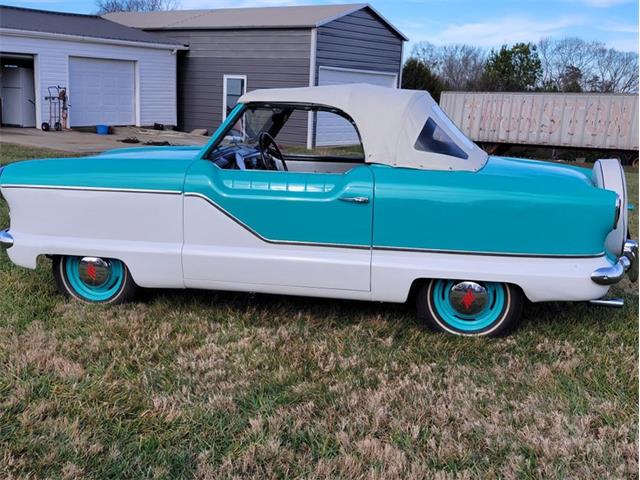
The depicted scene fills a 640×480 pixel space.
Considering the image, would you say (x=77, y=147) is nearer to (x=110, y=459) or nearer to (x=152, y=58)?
(x=152, y=58)

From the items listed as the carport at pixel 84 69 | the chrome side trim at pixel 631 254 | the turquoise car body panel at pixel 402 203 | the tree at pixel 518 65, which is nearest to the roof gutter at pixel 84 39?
the carport at pixel 84 69

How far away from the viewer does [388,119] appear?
4074 mm

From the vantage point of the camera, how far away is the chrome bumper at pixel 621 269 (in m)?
3.75

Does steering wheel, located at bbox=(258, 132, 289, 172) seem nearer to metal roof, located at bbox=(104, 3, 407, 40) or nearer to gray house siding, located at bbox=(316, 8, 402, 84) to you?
metal roof, located at bbox=(104, 3, 407, 40)

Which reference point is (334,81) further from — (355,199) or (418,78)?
(355,199)

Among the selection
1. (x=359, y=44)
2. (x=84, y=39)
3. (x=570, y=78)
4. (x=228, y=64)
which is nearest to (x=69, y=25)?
(x=84, y=39)

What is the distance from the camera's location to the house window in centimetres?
2070

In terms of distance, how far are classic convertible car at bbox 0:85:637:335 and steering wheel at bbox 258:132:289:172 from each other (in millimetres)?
243

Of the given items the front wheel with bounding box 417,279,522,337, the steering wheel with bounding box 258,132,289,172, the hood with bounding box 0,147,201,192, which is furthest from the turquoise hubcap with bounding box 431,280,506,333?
the hood with bounding box 0,147,201,192

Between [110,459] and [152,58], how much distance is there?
65.3 ft

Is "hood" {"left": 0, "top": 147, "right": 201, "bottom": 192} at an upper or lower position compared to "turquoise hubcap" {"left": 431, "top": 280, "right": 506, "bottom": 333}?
upper

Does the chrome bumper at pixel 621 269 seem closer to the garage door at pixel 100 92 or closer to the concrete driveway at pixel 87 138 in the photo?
the concrete driveway at pixel 87 138

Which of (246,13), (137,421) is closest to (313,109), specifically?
(137,421)

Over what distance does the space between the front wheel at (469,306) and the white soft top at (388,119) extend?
722mm
